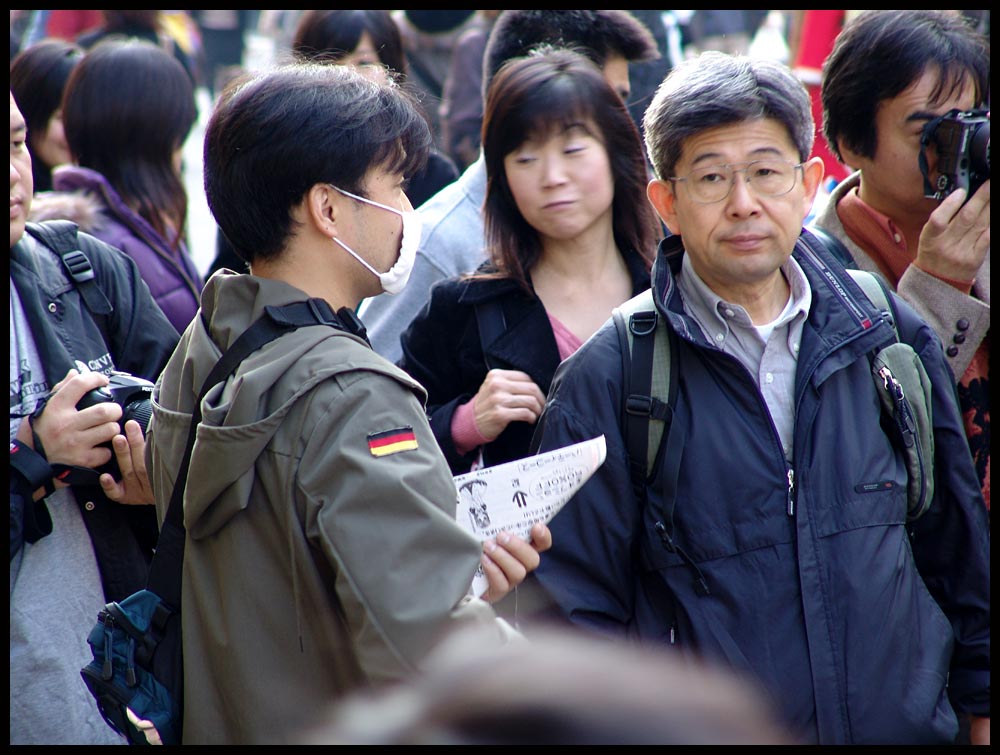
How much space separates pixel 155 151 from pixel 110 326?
1.19 metres

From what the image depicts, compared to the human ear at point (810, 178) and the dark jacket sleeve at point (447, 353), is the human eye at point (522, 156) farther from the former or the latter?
the human ear at point (810, 178)

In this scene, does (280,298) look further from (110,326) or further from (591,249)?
(591,249)

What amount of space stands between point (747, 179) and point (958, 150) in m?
0.74

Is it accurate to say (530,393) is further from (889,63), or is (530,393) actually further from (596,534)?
(889,63)

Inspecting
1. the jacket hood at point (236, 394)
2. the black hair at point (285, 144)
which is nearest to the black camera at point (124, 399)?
the jacket hood at point (236, 394)

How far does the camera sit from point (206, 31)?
13516 mm

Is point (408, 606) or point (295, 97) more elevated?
point (295, 97)

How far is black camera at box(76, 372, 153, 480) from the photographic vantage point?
2477 mm

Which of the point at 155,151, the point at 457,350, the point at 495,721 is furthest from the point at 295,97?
the point at 155,151

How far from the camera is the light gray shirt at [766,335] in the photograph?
250 cm

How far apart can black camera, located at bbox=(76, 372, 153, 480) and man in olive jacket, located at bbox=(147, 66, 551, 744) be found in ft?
0.83

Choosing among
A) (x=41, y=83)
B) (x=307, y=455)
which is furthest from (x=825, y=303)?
(x=41, y=83)

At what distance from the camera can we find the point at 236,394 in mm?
1931

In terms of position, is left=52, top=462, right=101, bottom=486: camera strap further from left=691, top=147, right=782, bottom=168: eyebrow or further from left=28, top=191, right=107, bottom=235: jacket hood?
left=691, top=147, right=782, bottom=168: eyebrow
